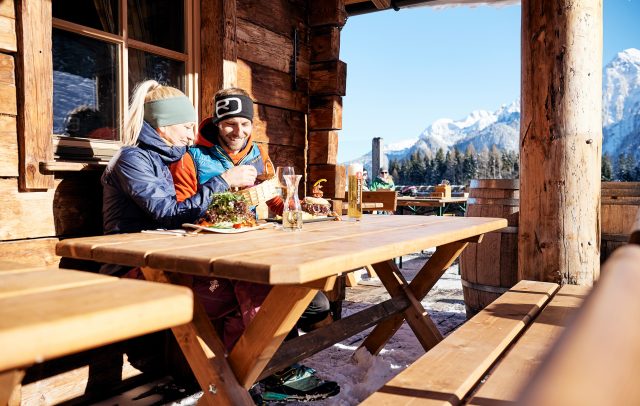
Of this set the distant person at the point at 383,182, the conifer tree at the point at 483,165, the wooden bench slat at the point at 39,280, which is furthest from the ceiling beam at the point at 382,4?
the conifer tree at the point at 483,165

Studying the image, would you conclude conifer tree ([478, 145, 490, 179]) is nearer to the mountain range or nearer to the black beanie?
the mountain range

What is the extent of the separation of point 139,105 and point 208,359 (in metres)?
1.31

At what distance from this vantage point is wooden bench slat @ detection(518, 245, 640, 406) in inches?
9.6

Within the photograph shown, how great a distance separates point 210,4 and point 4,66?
51.0 inches

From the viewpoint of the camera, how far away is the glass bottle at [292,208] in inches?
75.3

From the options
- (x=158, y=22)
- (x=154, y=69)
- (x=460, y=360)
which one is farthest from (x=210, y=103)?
(x=460, y=360)

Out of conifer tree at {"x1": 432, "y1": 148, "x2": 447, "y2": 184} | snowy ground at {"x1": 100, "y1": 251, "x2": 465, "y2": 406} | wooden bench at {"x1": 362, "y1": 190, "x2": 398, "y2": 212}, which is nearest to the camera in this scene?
snowy ground at {"x1": 100, "y1": 251, "x2": 465, "y2": 406}

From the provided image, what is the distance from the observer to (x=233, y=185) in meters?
2.15

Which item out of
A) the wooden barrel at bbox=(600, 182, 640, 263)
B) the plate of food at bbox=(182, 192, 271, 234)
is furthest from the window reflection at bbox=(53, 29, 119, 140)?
the wooden barrel at bbox=(600, 182, 640, 263)

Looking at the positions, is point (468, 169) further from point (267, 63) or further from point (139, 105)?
point (139, 105)

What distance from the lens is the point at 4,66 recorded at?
1999 millimetres

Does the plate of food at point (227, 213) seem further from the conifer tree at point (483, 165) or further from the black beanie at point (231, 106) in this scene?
the conifer tree at point (483, 165)

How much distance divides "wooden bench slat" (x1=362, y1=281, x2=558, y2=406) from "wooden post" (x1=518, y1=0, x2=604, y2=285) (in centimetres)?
60

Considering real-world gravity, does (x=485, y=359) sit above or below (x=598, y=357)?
below
